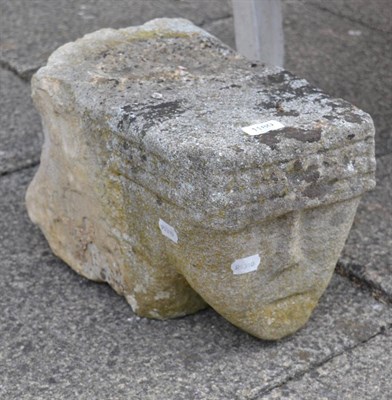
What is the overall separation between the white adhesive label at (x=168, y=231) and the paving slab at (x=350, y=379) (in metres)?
0.41

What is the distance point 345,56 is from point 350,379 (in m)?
2.10

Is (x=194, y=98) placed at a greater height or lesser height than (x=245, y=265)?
greater

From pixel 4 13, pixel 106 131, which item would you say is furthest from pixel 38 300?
pixel 4 13

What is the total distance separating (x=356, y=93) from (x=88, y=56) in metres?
A: 1.41

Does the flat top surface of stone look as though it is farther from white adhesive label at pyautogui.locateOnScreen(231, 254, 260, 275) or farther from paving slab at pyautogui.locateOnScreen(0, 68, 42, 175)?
paving slab at pyautogui.locateOnScreen(0, 68, 42, 175)

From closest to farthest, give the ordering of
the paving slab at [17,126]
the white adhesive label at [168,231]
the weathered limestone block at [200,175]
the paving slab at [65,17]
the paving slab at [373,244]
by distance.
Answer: the weathered limestone block at [200,175], the white adhesive label at [168,231], the paving slab at [373,244], the paving slab at [17,126], the paving slab at [65,17]

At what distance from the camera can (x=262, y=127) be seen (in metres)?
2.14

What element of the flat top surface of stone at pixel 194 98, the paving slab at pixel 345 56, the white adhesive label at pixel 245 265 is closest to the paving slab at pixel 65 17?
the paving slab at pixel 345 56

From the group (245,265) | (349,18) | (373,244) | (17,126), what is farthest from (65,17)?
Result: (245,265)

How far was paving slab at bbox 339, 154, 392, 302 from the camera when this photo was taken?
2572 millimetres

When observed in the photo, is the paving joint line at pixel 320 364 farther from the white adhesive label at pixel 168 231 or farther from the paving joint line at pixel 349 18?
the paving joint line at pixel 349 18

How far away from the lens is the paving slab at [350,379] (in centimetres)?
219

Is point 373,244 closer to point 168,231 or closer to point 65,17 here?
point 168,231

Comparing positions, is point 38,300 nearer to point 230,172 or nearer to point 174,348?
point 174,348
